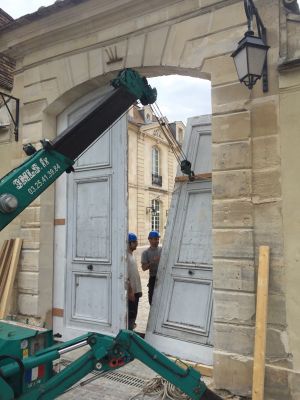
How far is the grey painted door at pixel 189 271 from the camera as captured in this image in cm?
451

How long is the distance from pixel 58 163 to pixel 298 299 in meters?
2.55

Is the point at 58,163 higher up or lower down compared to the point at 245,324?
higher up

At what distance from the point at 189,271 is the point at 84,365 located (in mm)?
2237

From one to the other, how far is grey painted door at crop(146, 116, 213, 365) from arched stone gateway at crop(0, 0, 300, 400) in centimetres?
57

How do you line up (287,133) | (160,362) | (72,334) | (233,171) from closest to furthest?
(160,362) → (287,133) → (233,171) → (72,334)

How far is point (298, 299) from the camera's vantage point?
3.62 metres

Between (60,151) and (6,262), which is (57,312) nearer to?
(6,262)

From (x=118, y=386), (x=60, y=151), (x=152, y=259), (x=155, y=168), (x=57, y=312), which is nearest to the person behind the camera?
(x=60, y=151)

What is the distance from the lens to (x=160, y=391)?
382cm

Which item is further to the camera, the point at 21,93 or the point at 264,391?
the point at 21,93

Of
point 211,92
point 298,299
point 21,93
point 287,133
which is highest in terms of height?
point 21,93

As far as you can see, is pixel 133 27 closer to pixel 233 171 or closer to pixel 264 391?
pixel 233 171

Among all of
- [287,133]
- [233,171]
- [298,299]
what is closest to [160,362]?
[298,299]

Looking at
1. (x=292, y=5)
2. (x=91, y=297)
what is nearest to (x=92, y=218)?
(x=91, y=297)
